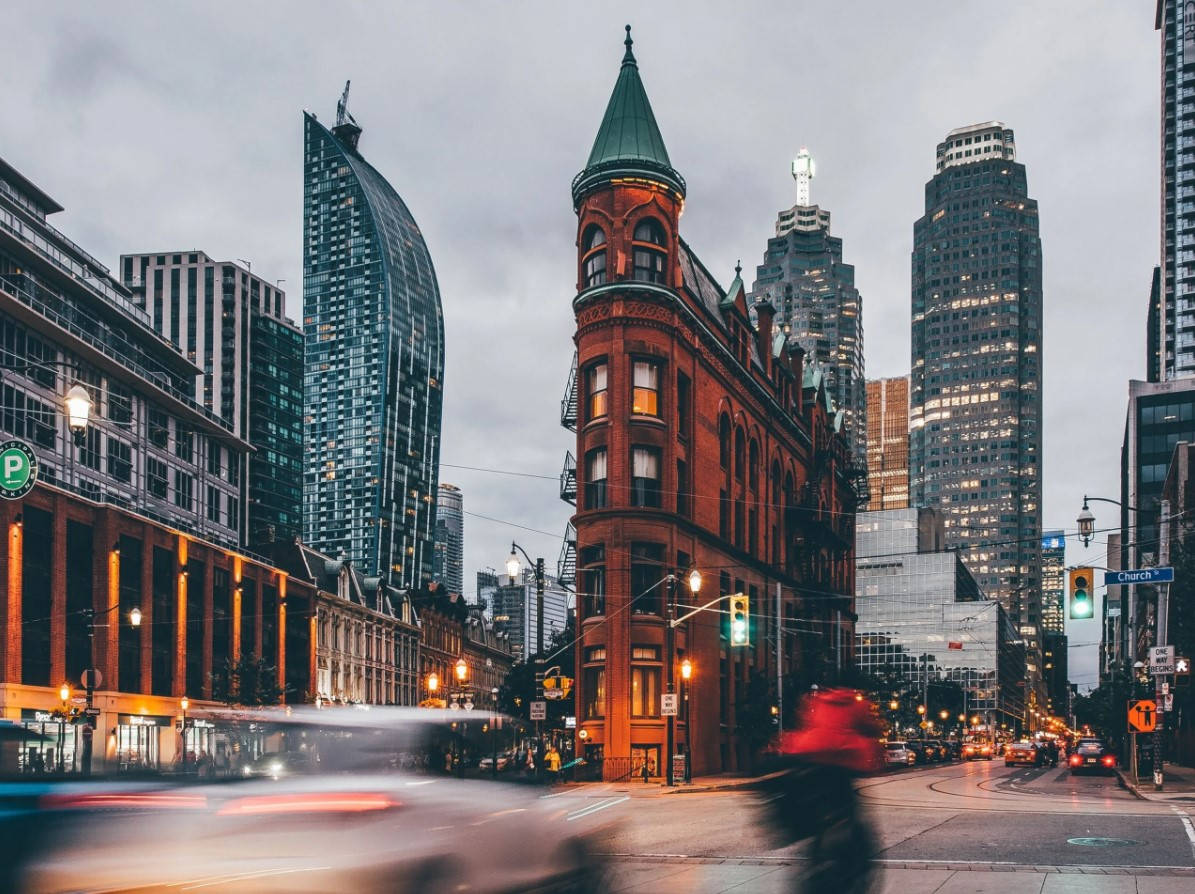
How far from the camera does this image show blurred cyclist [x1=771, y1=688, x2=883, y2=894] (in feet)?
37.9

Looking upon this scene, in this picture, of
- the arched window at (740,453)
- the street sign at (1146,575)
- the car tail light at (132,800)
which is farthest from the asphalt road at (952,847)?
the arched window at (740,453)

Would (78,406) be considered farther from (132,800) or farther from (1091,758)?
(1091,758)

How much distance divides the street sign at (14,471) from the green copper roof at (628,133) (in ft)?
116

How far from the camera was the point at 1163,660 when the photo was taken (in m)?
36.5

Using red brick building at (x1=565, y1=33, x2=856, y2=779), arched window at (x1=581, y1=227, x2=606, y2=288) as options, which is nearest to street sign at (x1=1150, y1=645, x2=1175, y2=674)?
red brick building at (x1=565, y1=33, x2=856, y2=779)

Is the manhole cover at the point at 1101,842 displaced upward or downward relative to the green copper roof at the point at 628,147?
downward

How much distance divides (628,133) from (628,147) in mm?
898

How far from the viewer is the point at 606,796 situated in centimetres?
3362

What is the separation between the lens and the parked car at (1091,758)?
55.5 meters

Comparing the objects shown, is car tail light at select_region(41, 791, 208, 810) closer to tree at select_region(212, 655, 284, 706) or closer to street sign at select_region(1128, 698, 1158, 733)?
street sign at select_region(1128, 698, 1158, 733)

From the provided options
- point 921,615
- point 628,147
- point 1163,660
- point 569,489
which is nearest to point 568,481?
point 569,489

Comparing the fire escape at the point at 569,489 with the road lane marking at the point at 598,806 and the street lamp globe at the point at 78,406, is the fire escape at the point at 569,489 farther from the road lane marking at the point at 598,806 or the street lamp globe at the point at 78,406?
the street lamp globe at the point at 78,406

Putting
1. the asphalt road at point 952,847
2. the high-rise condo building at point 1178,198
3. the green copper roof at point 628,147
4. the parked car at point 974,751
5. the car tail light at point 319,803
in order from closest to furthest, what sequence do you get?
the car tail light at point 319,803, the asphalt road at point 952,847, the green copper roof at point 628,147, the parked car at point 974,751, the high-rise condo building at point 1178,198

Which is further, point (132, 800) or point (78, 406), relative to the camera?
point (78, 406)
